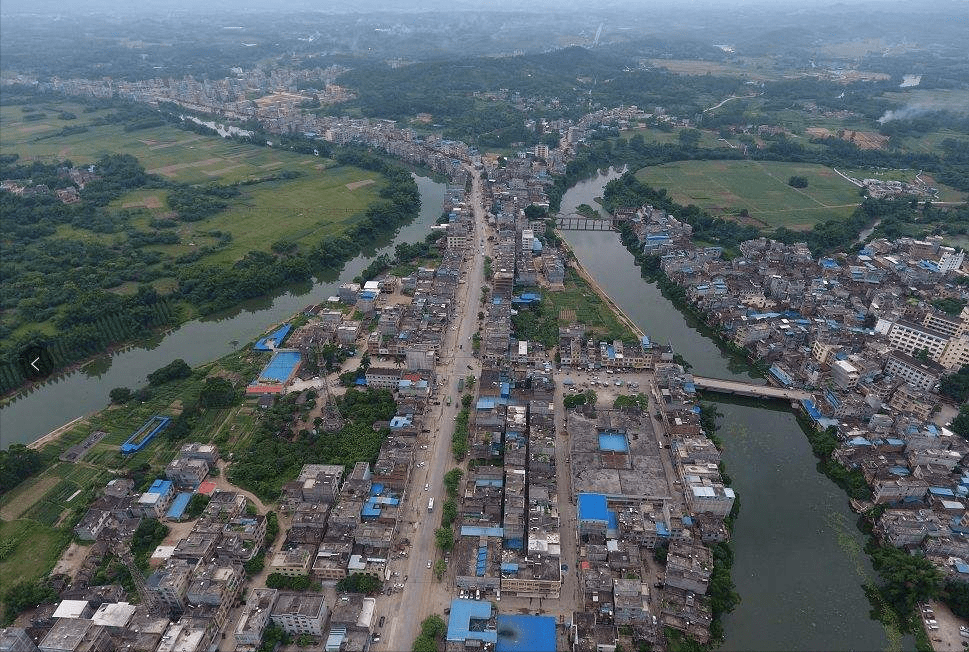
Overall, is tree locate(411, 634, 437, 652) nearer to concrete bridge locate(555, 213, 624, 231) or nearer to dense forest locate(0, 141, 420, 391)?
dense forest locate(0, 141, 420, 391)

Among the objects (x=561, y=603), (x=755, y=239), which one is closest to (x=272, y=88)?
(x=755, y=239)

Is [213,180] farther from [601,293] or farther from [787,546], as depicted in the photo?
[787,546]

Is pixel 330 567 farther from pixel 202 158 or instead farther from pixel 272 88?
pixel 272 88

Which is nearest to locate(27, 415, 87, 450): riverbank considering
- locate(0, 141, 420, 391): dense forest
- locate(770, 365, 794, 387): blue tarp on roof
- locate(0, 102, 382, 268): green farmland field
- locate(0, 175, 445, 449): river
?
locate(0, 175, 445, 449): river

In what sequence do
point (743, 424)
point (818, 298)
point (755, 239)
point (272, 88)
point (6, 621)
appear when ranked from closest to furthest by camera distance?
point (6, 621), point (743, 424), point (818, 298), point (755, 239), point (272, 88)

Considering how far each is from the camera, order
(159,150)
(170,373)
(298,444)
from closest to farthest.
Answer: (298,444) < (170,373) < (159,150)

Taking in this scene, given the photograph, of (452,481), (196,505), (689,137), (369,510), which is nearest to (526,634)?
(452,481)

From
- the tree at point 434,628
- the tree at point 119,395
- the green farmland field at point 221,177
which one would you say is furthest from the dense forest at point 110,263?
the tree at point 434,628
